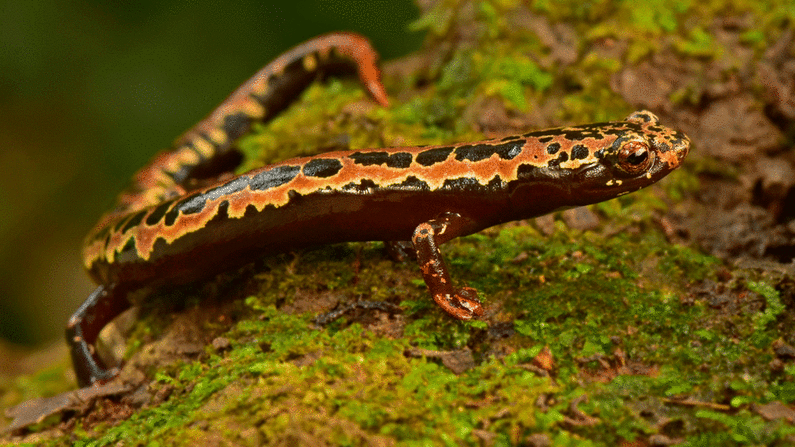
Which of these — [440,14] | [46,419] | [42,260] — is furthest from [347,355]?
[42,260]

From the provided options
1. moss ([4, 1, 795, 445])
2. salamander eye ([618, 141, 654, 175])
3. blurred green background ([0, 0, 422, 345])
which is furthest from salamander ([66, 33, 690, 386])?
blurred green background ([0, 0, 422, 345])

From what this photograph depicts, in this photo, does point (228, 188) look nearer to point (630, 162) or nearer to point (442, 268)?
point (442, 268)

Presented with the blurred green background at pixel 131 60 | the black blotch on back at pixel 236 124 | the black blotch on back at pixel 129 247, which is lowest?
the black blotch on back at pixel 129 247

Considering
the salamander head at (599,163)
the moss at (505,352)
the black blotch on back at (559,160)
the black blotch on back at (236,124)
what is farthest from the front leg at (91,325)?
the black blotch on back at (559,160)

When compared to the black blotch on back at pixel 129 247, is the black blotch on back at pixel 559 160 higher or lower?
lower

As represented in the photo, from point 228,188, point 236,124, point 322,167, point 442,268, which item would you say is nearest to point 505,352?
point 442,268

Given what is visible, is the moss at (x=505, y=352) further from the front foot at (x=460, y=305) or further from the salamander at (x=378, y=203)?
the salamander at (x=378, y=203)
